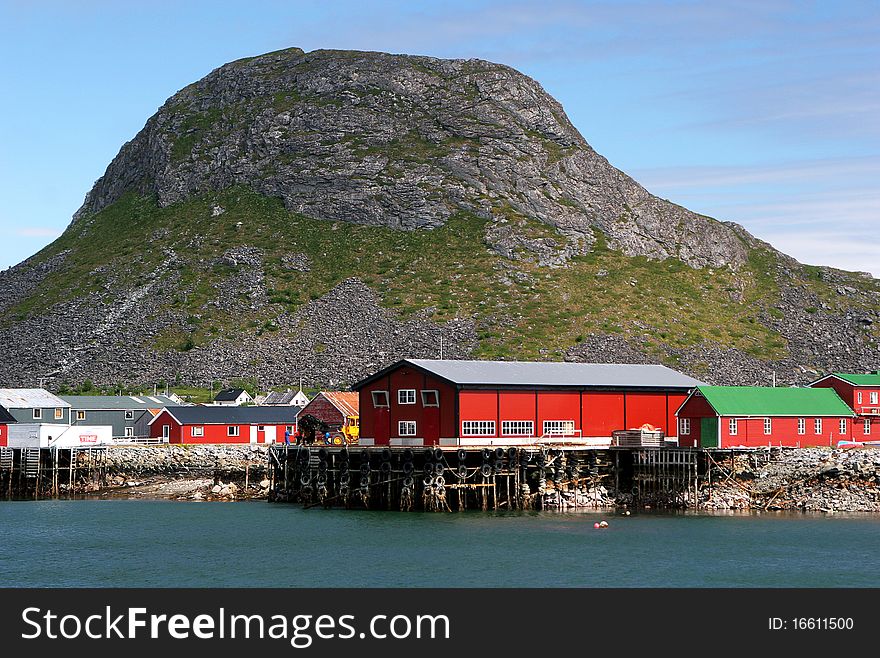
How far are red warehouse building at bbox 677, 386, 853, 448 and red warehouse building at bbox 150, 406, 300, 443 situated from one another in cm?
5102

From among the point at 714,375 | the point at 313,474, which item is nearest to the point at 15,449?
the point at 313,474

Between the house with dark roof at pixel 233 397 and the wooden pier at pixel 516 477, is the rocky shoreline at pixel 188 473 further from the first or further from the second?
the house with dark roof at pixel 233 397

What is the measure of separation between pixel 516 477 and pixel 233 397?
87702 mm

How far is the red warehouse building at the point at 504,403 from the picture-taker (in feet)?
287

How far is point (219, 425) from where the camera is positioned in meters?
129

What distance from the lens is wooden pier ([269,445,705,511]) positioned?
8306 cm

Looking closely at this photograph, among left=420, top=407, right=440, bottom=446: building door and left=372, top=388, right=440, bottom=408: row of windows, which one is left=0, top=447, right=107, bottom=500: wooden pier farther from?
left=420, top=407, right=440, bottom=446: building door

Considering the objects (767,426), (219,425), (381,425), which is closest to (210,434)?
(219,425)

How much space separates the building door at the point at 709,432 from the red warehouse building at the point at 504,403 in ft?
23.0

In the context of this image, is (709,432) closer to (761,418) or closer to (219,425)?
(761,418)

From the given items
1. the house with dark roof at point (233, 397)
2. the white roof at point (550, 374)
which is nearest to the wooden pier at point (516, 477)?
the white roof at point (550, 374)
